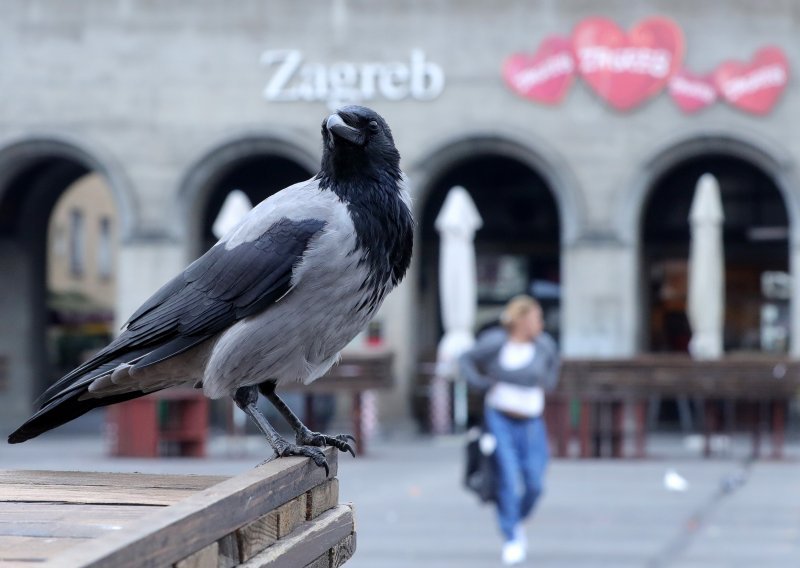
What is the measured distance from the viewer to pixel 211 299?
11.2 feet

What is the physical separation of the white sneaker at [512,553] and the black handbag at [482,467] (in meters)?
0.43

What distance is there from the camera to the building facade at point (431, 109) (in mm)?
19688

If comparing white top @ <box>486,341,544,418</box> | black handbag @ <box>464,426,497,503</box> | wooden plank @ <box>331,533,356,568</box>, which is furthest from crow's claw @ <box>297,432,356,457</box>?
white top @ <box>486,341,544,418</box>

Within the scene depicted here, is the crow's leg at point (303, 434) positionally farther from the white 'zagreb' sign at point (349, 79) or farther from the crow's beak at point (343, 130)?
the white 'zagreb' sign at point (349, 79)

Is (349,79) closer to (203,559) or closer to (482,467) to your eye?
(482,467)

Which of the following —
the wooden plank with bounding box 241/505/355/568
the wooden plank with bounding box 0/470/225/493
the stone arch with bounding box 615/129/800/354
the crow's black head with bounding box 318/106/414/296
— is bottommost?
the wooden plank with bounding box 241/505/355/568

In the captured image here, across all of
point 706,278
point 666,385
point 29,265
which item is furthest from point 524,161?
point 29,265

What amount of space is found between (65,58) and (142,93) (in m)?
1.27

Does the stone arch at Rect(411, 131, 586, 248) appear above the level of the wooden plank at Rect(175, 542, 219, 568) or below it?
above

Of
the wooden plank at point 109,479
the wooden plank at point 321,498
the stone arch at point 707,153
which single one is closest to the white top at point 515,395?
the wooden plank at point 321,498

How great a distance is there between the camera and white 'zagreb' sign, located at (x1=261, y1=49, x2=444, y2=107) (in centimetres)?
2014

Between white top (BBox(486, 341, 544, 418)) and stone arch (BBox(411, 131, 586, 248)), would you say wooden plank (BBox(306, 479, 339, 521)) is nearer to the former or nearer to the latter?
white top (BBox(486, 341, 544, 418))

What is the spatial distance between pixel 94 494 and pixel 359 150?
3.49 ft

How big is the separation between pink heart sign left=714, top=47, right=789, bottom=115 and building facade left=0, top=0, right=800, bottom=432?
19 millimetres
